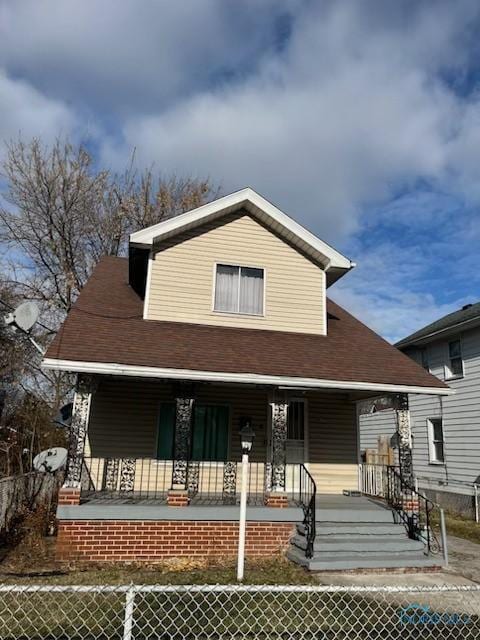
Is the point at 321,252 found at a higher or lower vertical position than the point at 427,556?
higher

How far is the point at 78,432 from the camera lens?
8.60m

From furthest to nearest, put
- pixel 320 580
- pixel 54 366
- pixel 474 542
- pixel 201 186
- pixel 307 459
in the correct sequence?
pixel 201 186, pixel 307 459, pixel 474 542, pixel 54 366, pixel 320 580

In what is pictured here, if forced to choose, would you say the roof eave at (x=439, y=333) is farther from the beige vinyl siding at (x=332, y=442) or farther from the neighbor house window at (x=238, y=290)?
the neighbor house window at (x=238, y=290)

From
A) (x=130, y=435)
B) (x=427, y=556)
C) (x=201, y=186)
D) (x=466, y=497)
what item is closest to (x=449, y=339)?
(x=466, y=497)

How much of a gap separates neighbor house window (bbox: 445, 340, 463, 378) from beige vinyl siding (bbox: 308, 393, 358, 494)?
22.0 feet

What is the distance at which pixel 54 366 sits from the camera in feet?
27.5

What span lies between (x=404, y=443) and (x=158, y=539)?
4.90 m

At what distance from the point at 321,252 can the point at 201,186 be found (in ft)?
46.6

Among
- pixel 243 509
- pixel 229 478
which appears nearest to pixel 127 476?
pixel 229 478

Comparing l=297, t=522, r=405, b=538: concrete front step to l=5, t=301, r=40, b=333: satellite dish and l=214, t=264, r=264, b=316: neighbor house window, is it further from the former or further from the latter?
l=5, t=301, r=40, b=333: satellite dish

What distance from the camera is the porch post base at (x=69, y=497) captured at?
830cm

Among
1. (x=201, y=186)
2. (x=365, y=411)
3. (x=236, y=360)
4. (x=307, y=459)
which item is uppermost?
(x=201, y=186)

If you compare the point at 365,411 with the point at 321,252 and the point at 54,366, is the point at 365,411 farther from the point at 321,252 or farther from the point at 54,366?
the point at 54,366

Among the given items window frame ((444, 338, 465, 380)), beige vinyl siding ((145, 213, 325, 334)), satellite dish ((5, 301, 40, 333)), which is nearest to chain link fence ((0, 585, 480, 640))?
satellite dish ((5, 301, 40, 333))
